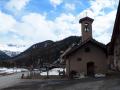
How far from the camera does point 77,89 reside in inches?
1017

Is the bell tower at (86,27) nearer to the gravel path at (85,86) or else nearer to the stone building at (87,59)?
the stone building at (87,59)

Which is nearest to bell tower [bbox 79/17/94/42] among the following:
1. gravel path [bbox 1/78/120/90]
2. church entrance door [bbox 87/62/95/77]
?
church entrance door [bbox 87/62/95/77]

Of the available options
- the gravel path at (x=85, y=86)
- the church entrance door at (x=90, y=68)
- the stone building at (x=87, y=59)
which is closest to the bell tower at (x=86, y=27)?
the stone building at (x=87, y=59)

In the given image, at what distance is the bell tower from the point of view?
56.1 meters

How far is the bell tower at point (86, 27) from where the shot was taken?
56.1 metres

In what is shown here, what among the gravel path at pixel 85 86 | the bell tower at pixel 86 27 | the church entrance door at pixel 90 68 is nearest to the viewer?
the gravel path at pixel 85 86

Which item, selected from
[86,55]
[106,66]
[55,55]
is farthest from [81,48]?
[55,55]

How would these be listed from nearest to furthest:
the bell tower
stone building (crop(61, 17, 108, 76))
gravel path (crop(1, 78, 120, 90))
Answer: gravel path (crop(1, 78, 120, 90)) → stone building (crop(61, 17, 108, 76)) → the bell tower

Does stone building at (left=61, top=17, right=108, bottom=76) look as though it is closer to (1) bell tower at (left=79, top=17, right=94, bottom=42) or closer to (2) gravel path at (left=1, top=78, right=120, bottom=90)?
(1) bell tower at (left=79, top=17, right=94, bottom=42)

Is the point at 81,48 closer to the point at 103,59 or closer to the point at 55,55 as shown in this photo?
the point at 103,59

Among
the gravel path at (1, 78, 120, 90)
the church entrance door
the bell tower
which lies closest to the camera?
the gravel path at (1, 78, 120, 90)

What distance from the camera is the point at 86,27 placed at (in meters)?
56.5

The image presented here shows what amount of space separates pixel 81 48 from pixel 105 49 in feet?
11.7

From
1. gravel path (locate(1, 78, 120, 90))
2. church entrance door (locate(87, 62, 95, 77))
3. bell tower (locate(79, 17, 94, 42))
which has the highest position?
bell tower (locate(79, 17, 94, 42))
